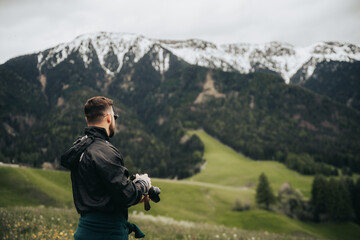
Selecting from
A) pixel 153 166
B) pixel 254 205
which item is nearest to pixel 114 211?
pixel 254 205

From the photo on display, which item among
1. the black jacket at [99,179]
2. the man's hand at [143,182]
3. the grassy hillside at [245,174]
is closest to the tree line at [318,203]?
the grassy hillside at [245,174]

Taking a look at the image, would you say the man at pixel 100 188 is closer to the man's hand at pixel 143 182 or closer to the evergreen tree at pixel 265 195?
the man's hand at pixel 143 182

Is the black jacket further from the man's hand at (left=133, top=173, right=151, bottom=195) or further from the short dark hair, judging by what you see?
the short dark hair

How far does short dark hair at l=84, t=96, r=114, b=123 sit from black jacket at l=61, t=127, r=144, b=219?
33 cm

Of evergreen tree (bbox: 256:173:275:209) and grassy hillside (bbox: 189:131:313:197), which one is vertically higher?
evergreen tree (bbox: 256:173:275:209)

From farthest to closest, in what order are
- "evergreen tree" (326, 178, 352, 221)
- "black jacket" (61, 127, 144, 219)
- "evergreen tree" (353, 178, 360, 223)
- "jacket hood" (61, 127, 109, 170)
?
Answer: "evergreen tree" (353, 178, 360, 223) → "evergreen tree" (326, 178, 352, 221) → "jacket hood" (61, 127, 109, 170) → "black jacket" (61, 127, 144, 219)

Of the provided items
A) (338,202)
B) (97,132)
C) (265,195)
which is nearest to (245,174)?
(338,202)

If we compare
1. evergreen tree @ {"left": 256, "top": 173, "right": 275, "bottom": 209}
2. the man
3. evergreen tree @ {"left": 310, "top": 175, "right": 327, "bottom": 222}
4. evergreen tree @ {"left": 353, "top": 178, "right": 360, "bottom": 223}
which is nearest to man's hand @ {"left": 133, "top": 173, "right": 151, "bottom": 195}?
the man

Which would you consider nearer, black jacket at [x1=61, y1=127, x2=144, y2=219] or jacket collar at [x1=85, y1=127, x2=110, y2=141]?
black jacket at [x1=61, y1=127, x2=144, y2=219]

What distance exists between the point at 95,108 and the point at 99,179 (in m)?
1.30

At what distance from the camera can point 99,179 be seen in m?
4.44

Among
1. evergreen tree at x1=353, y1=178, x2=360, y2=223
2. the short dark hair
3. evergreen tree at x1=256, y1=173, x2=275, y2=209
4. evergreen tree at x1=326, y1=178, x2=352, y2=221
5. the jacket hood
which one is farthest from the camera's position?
evergreen tree at x1=353, y1=178, x2=360, y2=223

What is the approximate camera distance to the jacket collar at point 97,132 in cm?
475

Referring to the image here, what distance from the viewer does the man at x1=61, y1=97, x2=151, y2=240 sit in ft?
14.1
